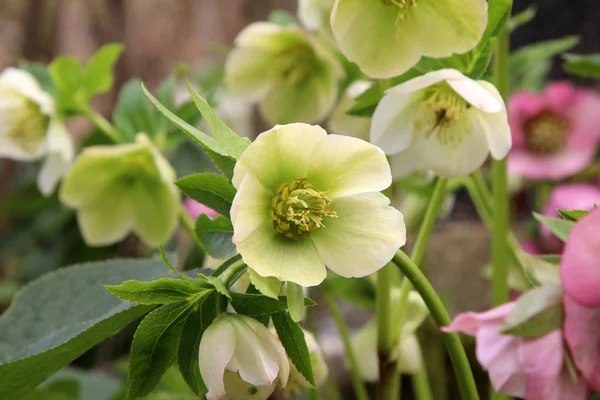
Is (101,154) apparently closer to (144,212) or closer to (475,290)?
(144,212)

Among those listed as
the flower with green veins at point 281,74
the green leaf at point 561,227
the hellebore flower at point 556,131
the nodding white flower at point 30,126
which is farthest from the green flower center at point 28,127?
the hellebore flower at point 556,131

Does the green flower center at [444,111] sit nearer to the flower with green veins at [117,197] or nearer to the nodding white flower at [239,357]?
the nodding white flower at [239,357]

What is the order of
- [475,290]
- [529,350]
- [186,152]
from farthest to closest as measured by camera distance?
[475,290]
[186,152]
[529,350]

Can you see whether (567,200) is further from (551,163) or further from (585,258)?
(585,258)

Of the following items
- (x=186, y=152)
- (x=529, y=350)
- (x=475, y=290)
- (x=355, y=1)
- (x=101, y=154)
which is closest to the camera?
(x=529, y=350)

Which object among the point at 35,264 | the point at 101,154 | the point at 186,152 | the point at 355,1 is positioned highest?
the point at 355,1

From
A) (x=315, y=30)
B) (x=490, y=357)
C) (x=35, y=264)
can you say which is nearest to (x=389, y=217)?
(x=490, y=357)

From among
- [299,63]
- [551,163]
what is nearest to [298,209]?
[299,63]
